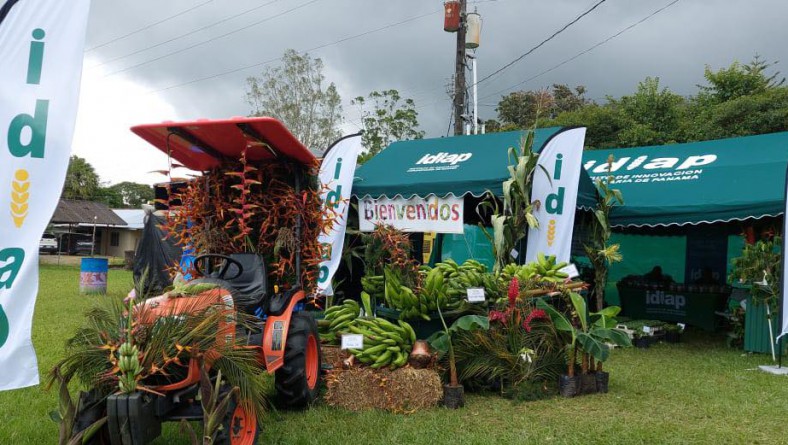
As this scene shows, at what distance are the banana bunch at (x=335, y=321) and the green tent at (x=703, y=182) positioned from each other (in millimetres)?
5226

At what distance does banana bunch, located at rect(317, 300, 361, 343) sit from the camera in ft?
20.7

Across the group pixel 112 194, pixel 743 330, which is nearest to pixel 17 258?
pixel 743 330

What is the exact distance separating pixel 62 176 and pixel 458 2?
528 inches

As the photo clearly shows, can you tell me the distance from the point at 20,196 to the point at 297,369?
2497 mm


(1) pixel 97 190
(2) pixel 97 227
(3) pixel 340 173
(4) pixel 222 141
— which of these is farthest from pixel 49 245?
(4) pixel 222 141

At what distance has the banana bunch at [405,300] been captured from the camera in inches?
236

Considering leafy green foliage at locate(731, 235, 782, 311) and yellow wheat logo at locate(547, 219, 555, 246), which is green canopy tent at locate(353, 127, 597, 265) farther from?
leafy green foliage at locate(731, 235, 782, 311)

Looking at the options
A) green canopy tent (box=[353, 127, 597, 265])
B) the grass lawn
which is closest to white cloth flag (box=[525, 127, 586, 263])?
green canopy tent (box=[353, 127, 597, 265])

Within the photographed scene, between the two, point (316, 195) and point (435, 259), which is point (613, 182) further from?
point (316, 195)

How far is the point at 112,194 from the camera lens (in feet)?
194

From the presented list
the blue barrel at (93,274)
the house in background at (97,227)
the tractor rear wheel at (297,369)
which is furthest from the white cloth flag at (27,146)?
the house in background at (97,227)

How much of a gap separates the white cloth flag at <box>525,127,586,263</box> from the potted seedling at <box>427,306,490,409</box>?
11.1 ft

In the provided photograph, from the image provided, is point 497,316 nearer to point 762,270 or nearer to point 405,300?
point 405,300

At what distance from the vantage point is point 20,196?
3.26 metres
